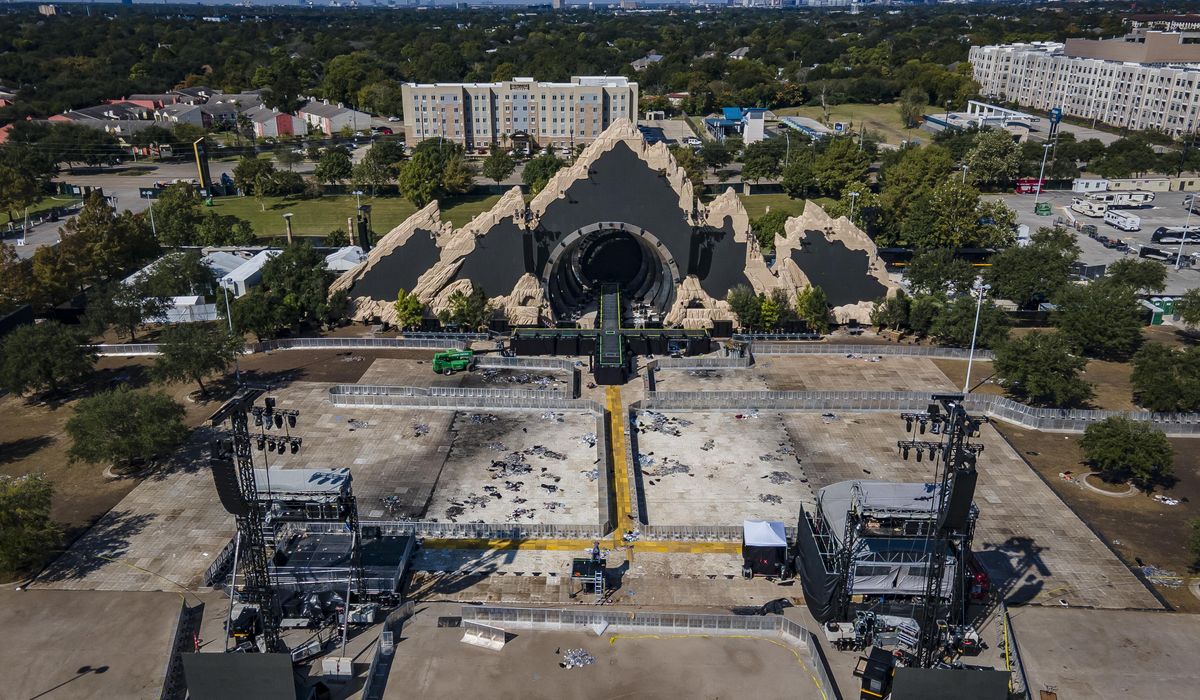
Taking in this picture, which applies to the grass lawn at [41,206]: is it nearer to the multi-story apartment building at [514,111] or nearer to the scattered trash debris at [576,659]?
the multi-story apartment building at [514,111]

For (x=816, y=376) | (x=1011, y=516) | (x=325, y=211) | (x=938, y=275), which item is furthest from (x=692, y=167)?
(x=1011, y=516)

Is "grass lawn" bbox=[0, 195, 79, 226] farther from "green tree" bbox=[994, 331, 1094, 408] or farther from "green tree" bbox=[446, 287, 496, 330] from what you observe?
"green tree" bbox=[994, 331, 1094, 408]

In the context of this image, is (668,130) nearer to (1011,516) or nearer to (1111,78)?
(1111,78)

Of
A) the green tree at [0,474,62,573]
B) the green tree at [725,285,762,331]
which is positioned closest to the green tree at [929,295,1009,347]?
the green tree at [725,285,762,331]

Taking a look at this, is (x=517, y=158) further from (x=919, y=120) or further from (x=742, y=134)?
(x=919, y=120)

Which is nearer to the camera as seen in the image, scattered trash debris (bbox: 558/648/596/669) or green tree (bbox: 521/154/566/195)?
scattered trash debris (bbox: 558/648/596/669)

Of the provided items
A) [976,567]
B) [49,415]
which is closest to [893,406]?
[976,567]

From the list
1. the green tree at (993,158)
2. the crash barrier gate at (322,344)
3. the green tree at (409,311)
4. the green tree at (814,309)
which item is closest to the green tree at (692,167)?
the green tree at (993,158)
